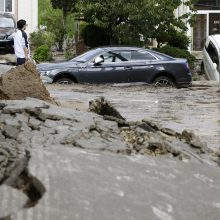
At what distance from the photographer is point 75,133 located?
6.58 meters

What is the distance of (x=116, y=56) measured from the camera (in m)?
19.2

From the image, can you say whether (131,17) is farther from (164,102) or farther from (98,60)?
(164,102)

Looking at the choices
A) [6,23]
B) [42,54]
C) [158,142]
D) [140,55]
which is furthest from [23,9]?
[158,142]

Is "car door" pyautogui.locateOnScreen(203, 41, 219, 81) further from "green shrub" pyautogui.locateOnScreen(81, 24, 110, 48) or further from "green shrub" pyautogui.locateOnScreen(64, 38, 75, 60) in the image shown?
"green shrub" pyautogui.locateOnScreen(81, 24, 110, 48)

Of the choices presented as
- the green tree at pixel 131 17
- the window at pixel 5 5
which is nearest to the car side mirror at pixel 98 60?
the green tree at pixel 131 17

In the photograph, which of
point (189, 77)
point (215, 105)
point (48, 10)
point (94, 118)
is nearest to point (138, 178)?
point (94, 118)

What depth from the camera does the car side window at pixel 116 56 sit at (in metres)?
19.0

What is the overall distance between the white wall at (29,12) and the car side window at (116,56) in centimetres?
1751

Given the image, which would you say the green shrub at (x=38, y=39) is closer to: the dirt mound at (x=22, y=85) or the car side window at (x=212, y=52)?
the car side window at (x=212, y=52)

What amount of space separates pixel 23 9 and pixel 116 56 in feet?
59.1

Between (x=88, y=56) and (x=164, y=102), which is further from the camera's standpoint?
(x=88, y=56)

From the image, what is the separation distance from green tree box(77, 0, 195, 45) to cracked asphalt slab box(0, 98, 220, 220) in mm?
19859

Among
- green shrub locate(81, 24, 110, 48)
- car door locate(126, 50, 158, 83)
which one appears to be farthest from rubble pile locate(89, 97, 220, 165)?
green shrub locate(81, 24, 110, 48)

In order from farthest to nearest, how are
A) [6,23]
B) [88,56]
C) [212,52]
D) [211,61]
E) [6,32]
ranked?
[6,23]
[6,32]
[212,52]
[211,61]
[88,56]
